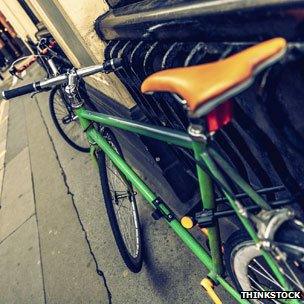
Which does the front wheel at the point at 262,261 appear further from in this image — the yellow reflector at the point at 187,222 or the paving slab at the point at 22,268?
the paving slab at the point at 22,268

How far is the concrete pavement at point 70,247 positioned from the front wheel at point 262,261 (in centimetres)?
54

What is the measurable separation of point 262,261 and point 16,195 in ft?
15.9

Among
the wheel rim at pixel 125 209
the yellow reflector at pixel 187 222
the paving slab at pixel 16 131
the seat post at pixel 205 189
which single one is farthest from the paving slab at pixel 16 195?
the seat post at pixel 205 189

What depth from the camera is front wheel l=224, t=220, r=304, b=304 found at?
56.9 inches

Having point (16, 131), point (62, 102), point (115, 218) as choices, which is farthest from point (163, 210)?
point (16, 131)

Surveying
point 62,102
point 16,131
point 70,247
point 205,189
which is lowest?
point 70,247

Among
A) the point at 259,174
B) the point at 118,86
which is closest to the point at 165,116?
the point at 259,174

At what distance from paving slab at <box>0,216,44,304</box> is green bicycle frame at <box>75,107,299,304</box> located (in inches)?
76.2

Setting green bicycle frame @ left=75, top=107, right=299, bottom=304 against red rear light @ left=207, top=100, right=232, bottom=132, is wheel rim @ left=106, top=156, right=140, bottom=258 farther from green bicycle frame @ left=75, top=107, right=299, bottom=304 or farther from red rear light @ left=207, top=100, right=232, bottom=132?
red rear light @ left=207, top=100, right=232, bottom=132

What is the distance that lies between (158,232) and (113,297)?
Answer: 733 millimetres

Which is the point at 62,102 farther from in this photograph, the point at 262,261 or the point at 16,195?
the point at 262,261

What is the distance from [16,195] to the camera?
589 cm

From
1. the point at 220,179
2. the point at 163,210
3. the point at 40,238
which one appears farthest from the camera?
the point at 40,238

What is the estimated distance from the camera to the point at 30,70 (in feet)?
44.5
